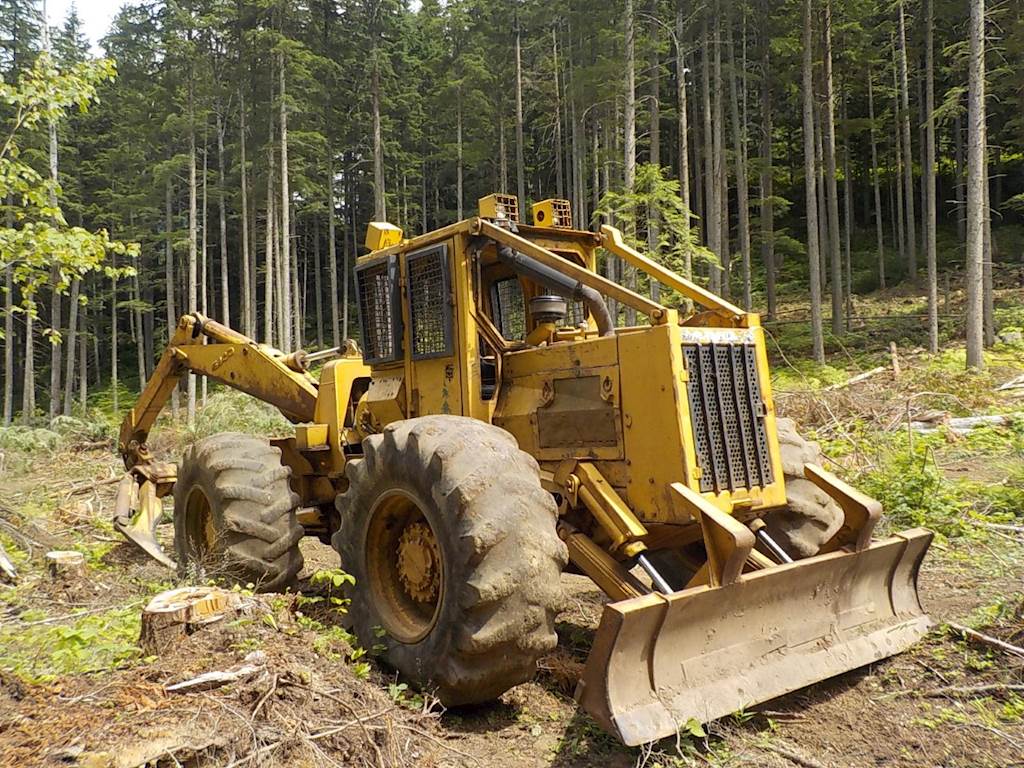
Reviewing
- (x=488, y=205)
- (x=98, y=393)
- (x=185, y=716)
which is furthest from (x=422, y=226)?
(x=185, y=716)

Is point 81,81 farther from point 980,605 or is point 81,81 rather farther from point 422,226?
point 422,226

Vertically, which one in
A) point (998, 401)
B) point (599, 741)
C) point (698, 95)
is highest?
point (698, 95)

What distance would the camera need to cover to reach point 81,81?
8555 millimetres

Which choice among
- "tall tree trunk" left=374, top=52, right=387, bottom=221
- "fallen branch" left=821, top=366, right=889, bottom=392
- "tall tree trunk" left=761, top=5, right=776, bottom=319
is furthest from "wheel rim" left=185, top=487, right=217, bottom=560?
"tall tree trunk" left=761, top=5, right=776, bottom=319

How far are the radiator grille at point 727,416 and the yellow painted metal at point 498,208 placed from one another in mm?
1902

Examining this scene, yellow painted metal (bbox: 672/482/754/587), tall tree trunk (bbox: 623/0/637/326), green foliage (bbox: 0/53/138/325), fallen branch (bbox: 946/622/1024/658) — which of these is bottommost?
fallen branch (bbox: 946/622/1024/658)

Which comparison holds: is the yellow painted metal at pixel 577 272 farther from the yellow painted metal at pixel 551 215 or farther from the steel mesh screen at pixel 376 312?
the steel mesh screen at pixel 376 312

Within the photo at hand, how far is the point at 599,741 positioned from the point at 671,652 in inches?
23.8

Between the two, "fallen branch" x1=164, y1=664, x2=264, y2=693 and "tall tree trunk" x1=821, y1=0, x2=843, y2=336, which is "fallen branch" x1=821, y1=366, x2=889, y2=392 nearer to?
"tall tree trunk" x1=821, y1=0, x2=843, y2=336

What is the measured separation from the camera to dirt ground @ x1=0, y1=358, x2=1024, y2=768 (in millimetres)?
3076

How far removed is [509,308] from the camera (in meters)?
6.23

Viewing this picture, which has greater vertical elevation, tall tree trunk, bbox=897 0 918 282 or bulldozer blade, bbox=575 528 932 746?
tall tree trunk, bbox=897 0 918 282

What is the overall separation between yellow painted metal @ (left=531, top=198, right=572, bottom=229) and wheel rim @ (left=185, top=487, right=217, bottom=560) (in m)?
3.95

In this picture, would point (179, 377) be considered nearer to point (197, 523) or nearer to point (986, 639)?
point (197, 523)
